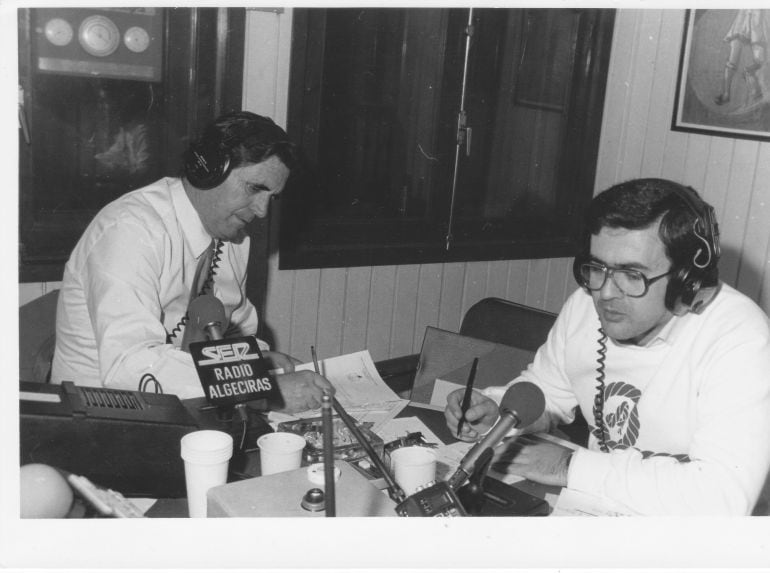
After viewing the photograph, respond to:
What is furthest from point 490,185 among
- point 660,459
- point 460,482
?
point 460,482

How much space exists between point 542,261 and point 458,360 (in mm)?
1662

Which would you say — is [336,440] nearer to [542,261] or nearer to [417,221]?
[417,221]

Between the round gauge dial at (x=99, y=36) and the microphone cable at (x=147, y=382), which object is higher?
the round gauge dial at (x=99, y=36)

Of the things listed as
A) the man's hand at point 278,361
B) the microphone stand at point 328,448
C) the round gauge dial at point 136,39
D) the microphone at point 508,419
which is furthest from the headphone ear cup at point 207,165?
the microphone stand at point 328,448

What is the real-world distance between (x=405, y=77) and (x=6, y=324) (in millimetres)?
2035

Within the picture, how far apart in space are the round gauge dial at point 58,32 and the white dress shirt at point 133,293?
610 mm

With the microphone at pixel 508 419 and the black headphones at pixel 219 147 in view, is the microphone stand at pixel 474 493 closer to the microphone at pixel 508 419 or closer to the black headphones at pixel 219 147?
the microphone at pixel 508 419

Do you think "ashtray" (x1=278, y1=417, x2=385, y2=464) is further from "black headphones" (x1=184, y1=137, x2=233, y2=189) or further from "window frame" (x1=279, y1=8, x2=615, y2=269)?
"window frame" (x1=279, y1=8, x2=615, y2=269)

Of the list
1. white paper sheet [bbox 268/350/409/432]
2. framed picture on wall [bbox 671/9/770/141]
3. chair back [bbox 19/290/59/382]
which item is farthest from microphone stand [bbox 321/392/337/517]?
framed picture on wall [bbox 671/9/770/141]

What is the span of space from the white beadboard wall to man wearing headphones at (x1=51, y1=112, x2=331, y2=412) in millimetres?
647

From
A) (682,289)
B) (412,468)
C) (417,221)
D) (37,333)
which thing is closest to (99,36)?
(37,333)

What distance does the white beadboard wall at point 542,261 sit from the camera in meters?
2.95

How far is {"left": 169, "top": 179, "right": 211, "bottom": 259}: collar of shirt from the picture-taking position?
2166 mm

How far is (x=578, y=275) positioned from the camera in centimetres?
168
